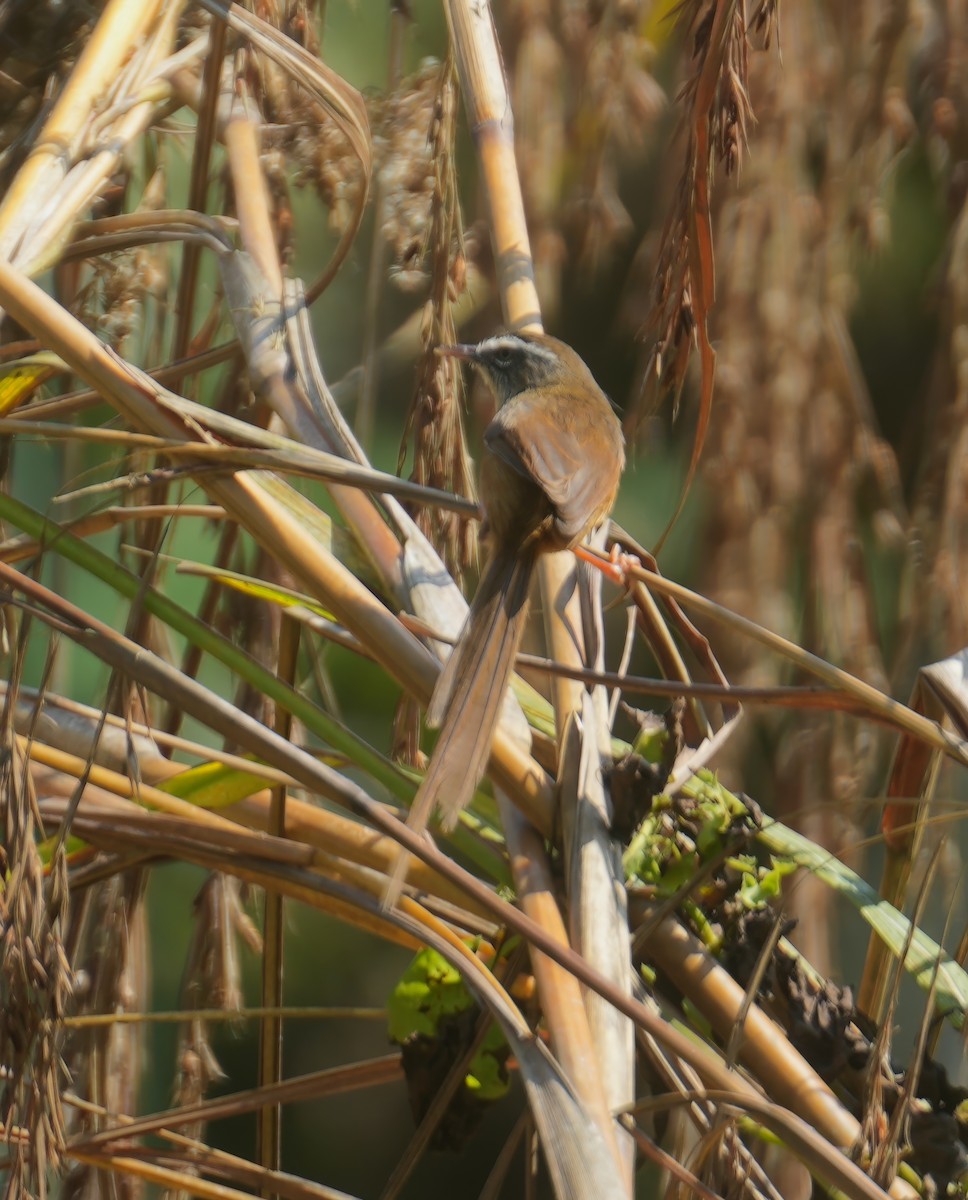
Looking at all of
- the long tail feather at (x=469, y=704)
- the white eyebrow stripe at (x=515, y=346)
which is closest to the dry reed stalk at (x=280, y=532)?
the long tail feather at (x=469, y=704)

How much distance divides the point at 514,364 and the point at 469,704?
1155 millimetres

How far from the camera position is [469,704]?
1266mm

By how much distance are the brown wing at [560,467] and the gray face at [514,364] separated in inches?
4.9

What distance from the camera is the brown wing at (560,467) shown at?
5.91ft

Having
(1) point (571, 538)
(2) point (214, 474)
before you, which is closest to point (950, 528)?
(1) point (571, 538)

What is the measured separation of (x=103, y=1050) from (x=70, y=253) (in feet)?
3.44

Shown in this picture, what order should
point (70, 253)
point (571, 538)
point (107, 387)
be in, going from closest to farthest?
point (107, 387) → point (70, 253) → point (571, 538)

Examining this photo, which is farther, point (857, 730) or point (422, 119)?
point (857, 730)

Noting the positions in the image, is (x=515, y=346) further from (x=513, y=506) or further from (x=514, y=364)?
(x=513, y=506)

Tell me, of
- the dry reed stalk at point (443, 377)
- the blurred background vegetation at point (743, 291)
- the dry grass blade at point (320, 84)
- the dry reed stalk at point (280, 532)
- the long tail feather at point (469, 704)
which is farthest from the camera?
the blurred background vegetation at point (743, 291)

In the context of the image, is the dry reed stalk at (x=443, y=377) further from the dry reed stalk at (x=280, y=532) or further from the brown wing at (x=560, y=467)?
the dry reed stalk at (x=280, y=532)

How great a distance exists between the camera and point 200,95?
1862 millimetres

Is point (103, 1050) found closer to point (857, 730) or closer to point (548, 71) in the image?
point (857, 730)

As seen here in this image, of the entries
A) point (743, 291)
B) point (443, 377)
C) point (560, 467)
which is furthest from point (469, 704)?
point (743, 291)
